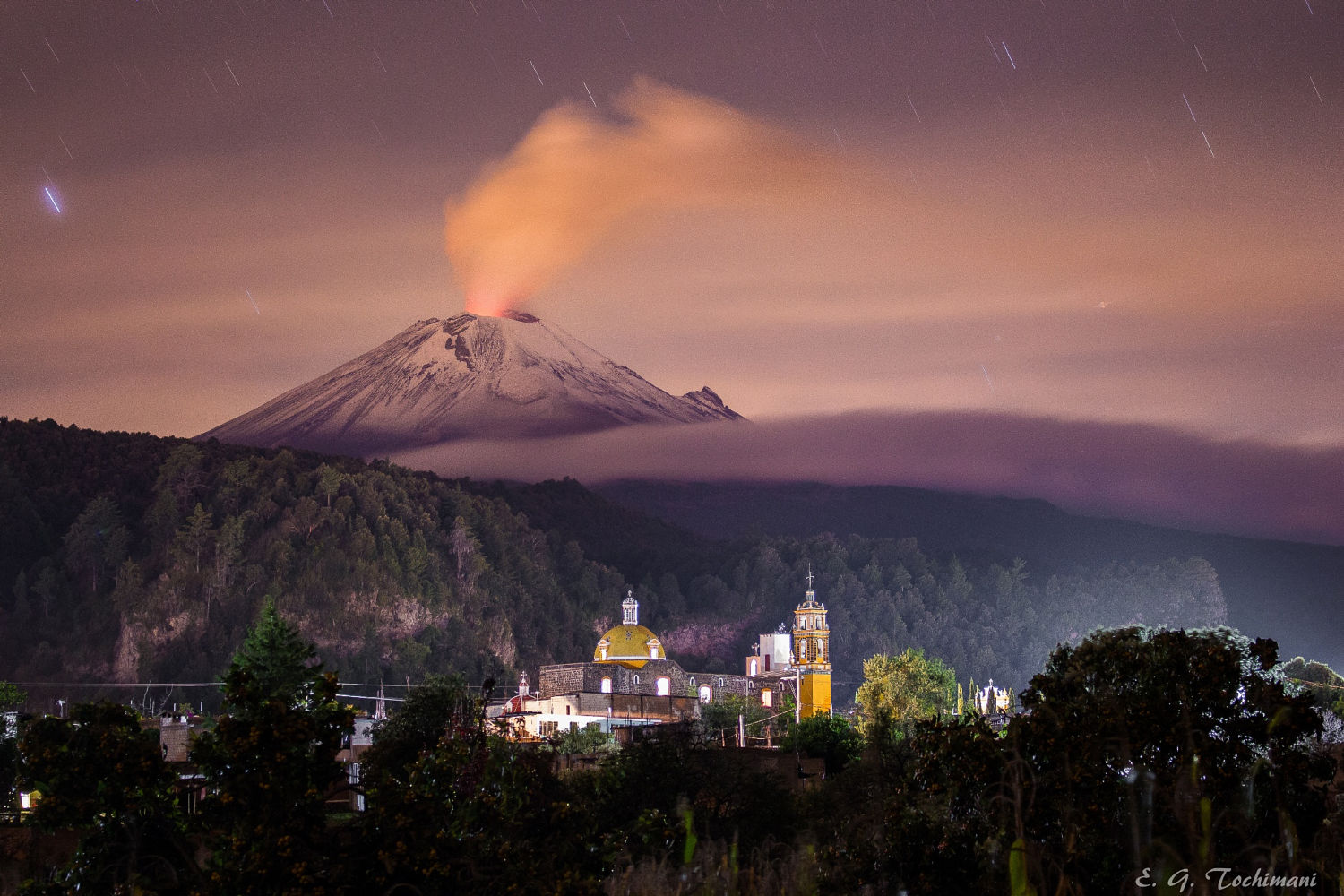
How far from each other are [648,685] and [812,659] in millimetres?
10664

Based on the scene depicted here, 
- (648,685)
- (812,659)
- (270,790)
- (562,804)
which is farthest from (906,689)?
(270,790)

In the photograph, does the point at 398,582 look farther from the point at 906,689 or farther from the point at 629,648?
the point at 906,689

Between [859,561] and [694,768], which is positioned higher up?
[859,561]

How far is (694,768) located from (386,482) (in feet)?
316

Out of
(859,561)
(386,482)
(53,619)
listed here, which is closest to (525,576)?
(386,482)

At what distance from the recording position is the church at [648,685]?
6794 centimetres

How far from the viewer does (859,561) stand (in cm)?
16500

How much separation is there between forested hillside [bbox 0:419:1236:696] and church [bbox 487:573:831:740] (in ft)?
74.9

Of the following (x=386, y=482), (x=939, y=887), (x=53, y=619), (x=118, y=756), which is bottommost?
(x=939, y=887)

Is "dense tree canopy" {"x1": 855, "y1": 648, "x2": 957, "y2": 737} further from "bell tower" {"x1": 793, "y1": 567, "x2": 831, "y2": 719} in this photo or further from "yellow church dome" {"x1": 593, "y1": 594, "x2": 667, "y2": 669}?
"yellow church dome" {"x1": 593, "y1": 594, "x2": 667, "y2": 669}

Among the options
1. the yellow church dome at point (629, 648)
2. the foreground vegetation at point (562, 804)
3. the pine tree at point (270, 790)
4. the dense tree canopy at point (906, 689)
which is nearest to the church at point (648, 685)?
the yellow church dome at point (629, 648)

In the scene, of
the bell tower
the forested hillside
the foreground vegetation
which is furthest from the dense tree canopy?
the foreground vegetation

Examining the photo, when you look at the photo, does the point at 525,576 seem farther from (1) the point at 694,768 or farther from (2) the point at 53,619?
(1) the point at 694,768

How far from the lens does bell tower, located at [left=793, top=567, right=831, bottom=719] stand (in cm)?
8538
